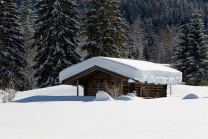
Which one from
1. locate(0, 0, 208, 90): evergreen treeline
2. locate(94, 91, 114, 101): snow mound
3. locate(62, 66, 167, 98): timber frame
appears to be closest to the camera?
locate(94, 91, 114, 101): snow mound

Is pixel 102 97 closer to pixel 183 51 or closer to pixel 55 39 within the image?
pixel 55 39

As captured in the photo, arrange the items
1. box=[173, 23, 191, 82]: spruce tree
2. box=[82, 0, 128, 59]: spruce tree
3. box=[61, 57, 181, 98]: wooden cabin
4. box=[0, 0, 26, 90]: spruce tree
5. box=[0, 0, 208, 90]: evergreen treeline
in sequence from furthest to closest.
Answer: box=[173, 23, 191, 82]: spruce tree
box=[82, 0, 128, 59]: spruce tree
box=[0, 0, 208, 90]: evergreen treeline
box=[0, 0, 26, 90]: spruce tree
box=[61, 57, 181, 98]: wooden cabin

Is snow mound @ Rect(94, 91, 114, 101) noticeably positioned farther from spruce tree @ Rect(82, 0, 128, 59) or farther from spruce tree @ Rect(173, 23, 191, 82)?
spruce tree @ Rect(173, 23, 191, 82)

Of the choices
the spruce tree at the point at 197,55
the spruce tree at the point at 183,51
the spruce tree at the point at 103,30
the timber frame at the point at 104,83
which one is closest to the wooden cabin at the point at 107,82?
the timber frame at the point at 104,83

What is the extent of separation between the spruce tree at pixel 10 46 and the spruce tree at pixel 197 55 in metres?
20.2

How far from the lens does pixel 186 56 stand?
1559 inches

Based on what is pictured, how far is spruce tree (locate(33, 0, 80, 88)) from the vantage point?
100 feet

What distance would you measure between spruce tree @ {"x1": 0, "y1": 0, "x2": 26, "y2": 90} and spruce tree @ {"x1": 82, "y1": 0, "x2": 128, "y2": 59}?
6.93 meters

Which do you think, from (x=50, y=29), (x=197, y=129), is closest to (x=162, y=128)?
(x=197, y=129)

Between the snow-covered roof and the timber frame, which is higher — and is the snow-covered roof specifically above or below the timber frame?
above

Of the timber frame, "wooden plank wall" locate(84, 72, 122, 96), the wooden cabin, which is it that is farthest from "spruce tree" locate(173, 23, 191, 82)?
"wooden plank wall" locate(84, 72, 122, 96)

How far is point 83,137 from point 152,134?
1.54m

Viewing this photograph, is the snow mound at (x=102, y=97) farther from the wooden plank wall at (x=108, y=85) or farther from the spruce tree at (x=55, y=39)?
the spruce tree at (x=55, y=39)

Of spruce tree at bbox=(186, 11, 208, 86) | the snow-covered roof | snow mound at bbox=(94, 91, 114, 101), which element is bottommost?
snow mound at bbox=(94, 91, 114, 101)
